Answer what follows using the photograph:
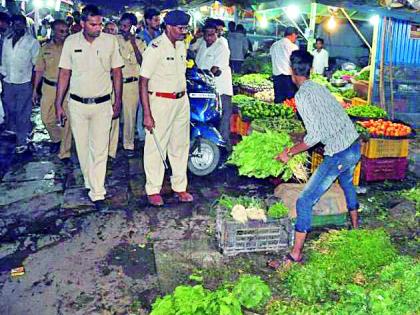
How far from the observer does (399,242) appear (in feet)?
18.9

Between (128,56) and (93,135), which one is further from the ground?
(128,56)

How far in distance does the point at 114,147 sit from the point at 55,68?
168 centimetres

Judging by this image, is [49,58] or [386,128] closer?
[386,128]

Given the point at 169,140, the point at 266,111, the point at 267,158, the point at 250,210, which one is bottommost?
the point at 250,210

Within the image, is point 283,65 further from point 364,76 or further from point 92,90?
point 92,90

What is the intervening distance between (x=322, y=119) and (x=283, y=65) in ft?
18.8

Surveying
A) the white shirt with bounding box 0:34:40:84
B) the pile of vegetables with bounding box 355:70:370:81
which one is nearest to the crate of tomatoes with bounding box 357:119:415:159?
the pile of vegetables with bounding box 355:70:370:81

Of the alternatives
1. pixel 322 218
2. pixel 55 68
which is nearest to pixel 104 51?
pixel 55 68

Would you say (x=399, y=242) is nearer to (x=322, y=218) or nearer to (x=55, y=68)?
(x=322, y=218)

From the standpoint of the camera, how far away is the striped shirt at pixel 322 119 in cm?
467

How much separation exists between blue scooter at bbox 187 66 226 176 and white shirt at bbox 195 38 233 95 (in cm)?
86

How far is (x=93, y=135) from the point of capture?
6426mm

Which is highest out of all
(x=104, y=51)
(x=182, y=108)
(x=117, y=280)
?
(x=104, y=51)

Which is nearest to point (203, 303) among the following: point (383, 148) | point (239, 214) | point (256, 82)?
point (239, 214)
